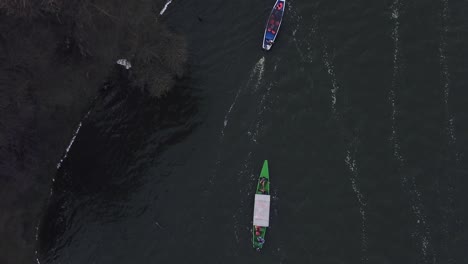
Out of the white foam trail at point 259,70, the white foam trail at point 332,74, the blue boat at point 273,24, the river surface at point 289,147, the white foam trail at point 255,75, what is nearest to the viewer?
the river surface at point 289,147

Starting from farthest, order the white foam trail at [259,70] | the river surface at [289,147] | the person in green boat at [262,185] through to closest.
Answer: the white foam trail at [259,70] → the person in green boat at [262,185] → the river surface at [289,147]

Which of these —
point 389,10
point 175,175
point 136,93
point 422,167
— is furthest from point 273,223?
point 389,10

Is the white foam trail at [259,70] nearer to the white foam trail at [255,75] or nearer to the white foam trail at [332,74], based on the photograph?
the white foam trail at [255,75]

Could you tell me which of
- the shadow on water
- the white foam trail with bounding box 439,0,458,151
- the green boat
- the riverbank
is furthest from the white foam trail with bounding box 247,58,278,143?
the white foam trail with bounding box 439,0,458,151

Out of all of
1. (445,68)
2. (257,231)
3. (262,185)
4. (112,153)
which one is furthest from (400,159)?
(112,153)

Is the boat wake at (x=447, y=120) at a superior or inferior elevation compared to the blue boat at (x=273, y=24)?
inferior

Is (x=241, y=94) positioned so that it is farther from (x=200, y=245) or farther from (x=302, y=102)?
(x=200, y=245)

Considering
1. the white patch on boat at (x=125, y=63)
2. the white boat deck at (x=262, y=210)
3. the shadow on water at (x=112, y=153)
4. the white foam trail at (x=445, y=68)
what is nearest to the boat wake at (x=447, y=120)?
the white foam trail at (x=445, y=68)
